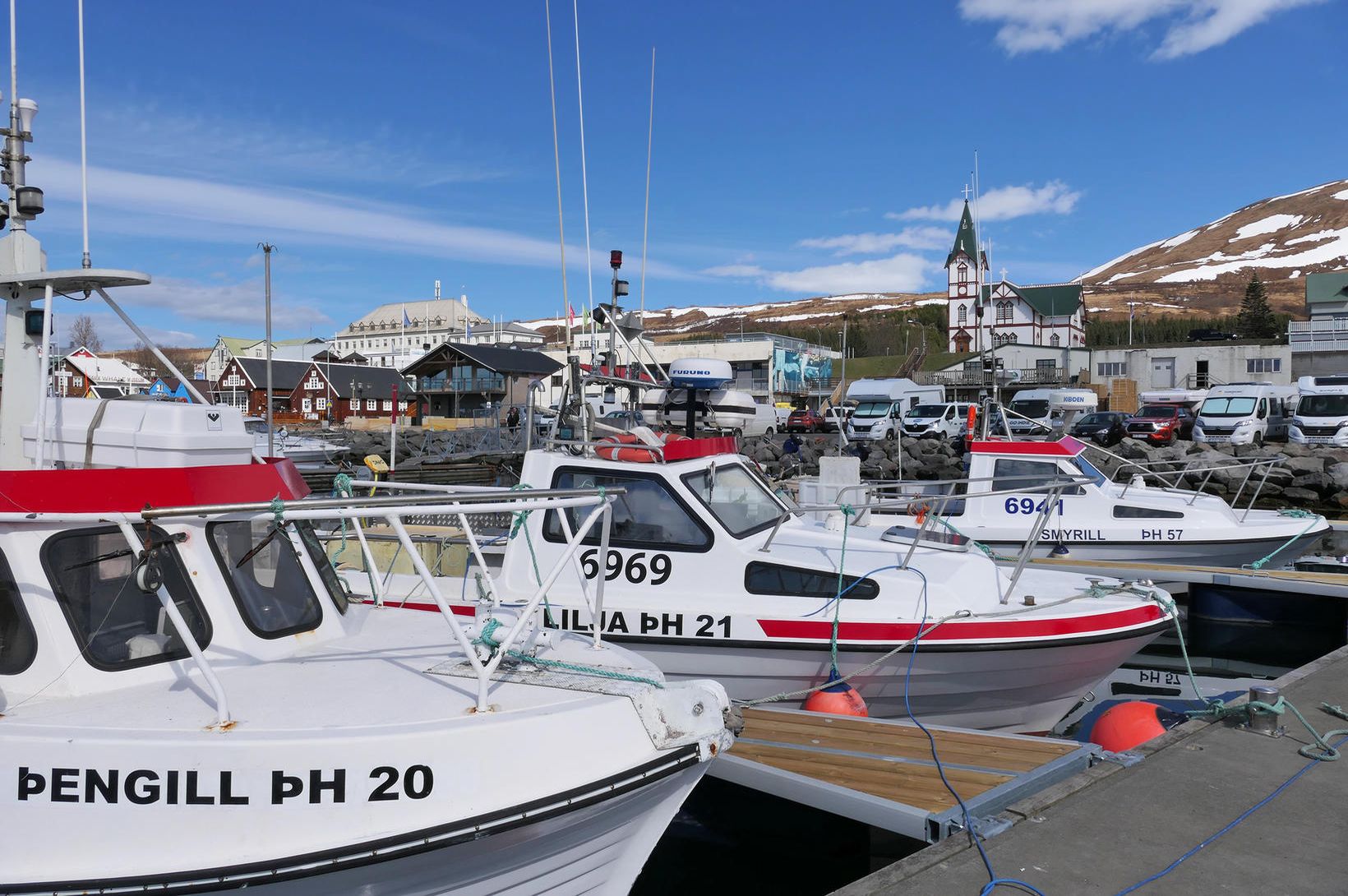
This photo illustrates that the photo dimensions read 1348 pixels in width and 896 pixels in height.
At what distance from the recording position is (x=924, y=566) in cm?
764

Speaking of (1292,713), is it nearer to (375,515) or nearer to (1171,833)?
(1171,833)

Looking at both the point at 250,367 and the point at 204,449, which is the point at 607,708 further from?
the point at 250,367

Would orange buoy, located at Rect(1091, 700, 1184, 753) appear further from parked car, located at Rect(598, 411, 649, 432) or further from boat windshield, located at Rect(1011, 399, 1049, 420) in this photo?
boat windshield, located at Rect(1011, 399, 1049, 420)

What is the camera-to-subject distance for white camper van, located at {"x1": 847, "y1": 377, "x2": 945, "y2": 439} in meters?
34.8

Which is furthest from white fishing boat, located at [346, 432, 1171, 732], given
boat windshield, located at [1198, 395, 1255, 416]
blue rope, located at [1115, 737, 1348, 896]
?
boat windshield, located at [1198, 395, 1255, 416]

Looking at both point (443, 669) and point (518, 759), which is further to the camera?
point (443, 669)

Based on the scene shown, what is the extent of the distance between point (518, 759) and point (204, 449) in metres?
2.36

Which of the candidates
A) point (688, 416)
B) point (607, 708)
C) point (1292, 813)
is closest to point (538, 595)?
point (607, 708)

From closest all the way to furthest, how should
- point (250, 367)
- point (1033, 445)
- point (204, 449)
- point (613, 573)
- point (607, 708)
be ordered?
point (607, 708)
point (204, 449)
point (613, 573)
point (1033, 445)
point (250, 367)

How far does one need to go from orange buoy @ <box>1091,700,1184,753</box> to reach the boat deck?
1.79 feet

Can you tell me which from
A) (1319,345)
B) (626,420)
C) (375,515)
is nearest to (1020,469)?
(626,420)

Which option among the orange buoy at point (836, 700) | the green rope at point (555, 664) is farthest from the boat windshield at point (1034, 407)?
the green rope at point (555, 664)

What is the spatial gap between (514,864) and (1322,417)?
103ft

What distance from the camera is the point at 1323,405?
94.5ft
